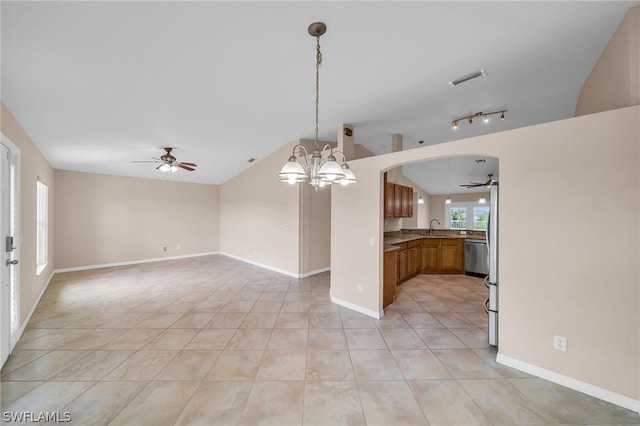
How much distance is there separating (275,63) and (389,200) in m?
3.46

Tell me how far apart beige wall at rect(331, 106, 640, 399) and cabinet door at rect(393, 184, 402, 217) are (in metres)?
2.66

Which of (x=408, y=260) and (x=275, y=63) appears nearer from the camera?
(x=275, y=63)

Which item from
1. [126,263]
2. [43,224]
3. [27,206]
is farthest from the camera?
[126,263]

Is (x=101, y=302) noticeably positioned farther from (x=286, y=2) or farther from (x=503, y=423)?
(x=503, y=423)

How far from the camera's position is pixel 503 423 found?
172 centimetres

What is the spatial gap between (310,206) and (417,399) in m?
4.17

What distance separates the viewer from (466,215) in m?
10.1

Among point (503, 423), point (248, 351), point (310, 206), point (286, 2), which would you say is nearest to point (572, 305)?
point (503, 423)

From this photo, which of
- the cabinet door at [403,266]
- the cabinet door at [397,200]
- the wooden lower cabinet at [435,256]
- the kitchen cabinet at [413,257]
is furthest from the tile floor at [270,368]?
the cabinet door at [397,200]

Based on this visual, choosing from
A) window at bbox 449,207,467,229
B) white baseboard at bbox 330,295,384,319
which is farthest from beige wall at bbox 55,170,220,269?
window at bbox 449,207,467,229

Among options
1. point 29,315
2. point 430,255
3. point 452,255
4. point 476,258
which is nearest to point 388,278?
point 430,255

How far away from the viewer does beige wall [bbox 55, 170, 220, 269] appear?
5957 mm

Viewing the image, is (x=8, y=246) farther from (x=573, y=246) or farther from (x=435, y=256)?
(x=435, y=256)

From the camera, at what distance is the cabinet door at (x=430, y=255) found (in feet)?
19.3
